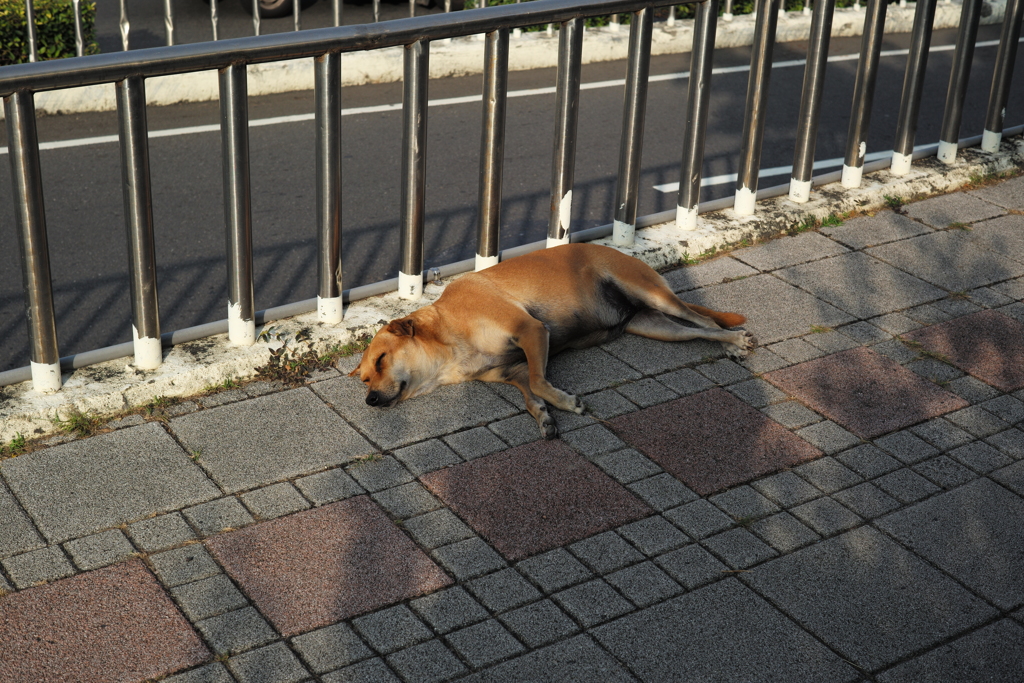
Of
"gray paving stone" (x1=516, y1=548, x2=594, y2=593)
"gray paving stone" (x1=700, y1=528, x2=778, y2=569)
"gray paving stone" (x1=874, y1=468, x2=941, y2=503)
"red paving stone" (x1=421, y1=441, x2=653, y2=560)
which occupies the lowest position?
"gray paving stone" (x1=516, y1=548, x2=594, y2=593)

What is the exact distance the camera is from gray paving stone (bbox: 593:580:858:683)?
10.0 ft

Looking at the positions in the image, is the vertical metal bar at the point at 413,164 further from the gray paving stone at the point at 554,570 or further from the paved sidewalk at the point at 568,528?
the gray paving stone at the point at 554,570

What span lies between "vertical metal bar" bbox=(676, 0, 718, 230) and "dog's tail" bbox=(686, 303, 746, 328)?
1.02m

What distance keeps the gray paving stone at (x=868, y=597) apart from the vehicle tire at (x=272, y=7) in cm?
984

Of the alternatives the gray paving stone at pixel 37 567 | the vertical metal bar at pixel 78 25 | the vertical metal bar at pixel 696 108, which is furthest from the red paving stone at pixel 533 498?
the vertical metal bar at pixel 78 25

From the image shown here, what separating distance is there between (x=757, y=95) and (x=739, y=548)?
3.04 metres

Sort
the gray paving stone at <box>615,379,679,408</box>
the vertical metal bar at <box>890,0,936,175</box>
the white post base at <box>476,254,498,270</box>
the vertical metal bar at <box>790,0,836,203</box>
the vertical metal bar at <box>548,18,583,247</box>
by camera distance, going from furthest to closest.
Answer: the vertical metal bar at <box>890,0,936,175</box> < the vertical metal bar at <box>790,0,836,203</box> < the white post base at <box>476,254,498,270</box> < the vertical metal bar at <box>548,18,583,247</box> < the gray paving stone at <box>615,379,679,408</box>

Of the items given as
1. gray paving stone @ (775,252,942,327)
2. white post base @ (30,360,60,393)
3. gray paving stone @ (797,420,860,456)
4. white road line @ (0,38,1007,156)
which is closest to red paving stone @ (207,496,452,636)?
white post base @ (30,360,60,393)

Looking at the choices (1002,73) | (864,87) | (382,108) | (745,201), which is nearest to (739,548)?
(745,201)

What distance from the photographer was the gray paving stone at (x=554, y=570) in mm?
3418

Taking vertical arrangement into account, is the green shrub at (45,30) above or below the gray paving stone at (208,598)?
above

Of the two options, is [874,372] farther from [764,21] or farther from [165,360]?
[165,360]

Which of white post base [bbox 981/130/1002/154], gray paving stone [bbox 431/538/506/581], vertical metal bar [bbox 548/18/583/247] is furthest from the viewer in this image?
white post base [bbox 981/130/1002/154]

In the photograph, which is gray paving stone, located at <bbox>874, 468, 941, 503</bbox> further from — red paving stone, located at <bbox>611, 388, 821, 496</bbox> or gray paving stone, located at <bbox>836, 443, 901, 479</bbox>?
red paving stone, located at <bbox>611, 388, 821, 496</bbox>
